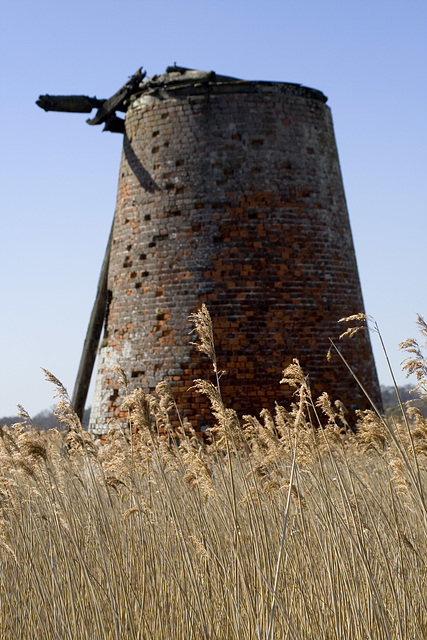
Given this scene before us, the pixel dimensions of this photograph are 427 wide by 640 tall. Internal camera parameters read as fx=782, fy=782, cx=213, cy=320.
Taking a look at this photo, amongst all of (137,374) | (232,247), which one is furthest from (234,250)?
(137,374)

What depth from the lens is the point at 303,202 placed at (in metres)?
10.3

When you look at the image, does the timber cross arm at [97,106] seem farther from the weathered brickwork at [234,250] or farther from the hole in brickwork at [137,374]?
the hole in brickwork at [137,374]

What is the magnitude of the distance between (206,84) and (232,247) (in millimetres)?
2265

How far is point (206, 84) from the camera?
10.4 meters

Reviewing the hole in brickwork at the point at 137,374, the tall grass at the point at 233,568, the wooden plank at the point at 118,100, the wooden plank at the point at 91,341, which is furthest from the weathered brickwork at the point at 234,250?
the tall grass at the point at 233,568

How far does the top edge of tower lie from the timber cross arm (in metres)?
0.48

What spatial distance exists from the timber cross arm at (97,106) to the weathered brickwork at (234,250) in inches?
26.0

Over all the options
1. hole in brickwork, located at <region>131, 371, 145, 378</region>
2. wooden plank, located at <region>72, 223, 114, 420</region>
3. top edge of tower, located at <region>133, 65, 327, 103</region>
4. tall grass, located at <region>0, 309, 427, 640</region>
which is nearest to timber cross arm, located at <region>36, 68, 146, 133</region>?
top edge of tower, located at <region>133, 65, 327, 103</region>

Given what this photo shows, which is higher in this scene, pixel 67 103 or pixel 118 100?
pixel 67 103

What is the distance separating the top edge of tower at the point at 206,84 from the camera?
406 inches

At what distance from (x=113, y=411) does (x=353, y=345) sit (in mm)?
3377

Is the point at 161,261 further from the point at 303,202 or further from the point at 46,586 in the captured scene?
the point at 46,586

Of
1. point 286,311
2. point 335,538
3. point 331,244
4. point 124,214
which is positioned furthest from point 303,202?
point 335,538

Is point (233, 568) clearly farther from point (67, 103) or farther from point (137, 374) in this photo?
point (67, 103)
